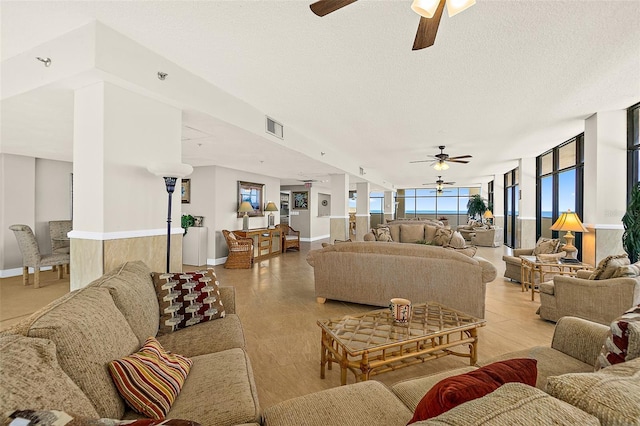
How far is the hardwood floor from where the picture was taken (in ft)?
7.35

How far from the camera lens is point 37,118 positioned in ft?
10.6

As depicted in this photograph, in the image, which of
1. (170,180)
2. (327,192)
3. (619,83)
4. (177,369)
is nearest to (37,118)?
(170,180)

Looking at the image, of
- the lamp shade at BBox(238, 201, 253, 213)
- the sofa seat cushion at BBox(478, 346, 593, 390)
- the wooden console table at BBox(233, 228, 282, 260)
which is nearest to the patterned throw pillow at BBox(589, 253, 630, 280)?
the sofa seat cushion at BBox(478, 346, 593, 390)

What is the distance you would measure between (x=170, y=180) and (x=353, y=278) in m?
2.39

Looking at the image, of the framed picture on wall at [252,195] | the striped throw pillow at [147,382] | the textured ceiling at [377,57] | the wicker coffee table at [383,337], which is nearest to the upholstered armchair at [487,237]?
the textured ceiling at [377,57]

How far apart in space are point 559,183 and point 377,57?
19.5ft

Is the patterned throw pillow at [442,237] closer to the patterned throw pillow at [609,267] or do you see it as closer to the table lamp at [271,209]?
the patterned throw pillow at [609,267]

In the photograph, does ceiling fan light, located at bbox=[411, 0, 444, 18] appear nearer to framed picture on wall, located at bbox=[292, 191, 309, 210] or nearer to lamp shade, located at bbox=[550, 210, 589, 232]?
lamp shade, located at bbox=[550, 210, 589, 232]

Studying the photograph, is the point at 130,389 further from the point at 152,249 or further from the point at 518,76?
the point at 518,76

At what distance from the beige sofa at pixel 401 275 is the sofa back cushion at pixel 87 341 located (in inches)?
108

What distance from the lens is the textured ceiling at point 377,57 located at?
2094 mm

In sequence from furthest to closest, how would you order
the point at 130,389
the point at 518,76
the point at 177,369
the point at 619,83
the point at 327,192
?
1. the point at 327,192
2. the point at 619,83
3. the point at 518,76
4. the point at 177,369
5. the point at 130,389

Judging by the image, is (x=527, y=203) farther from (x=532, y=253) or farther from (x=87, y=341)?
(x=87, y=341)

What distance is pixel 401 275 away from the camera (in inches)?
139
